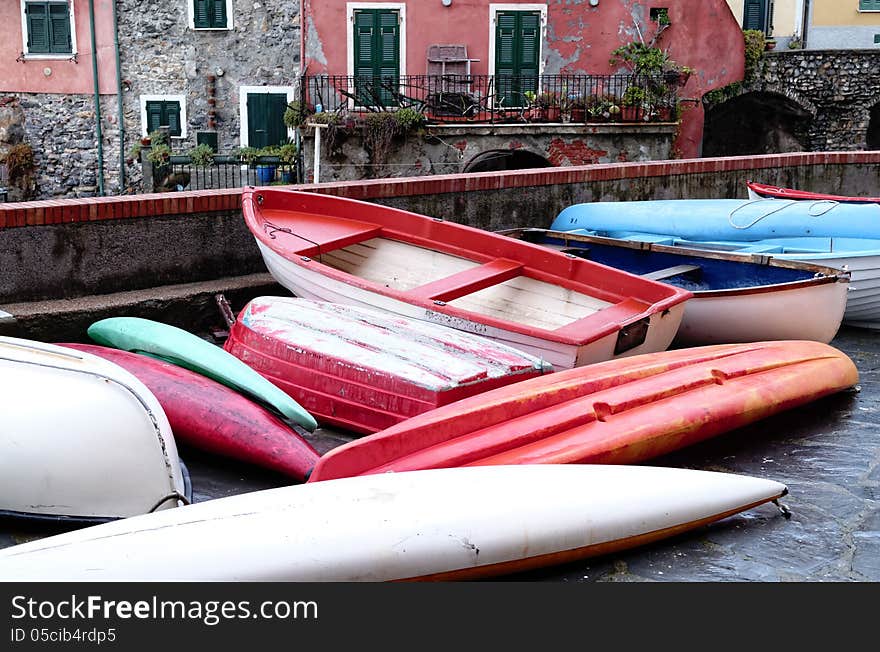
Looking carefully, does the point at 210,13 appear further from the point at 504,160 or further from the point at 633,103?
the point at 633,103

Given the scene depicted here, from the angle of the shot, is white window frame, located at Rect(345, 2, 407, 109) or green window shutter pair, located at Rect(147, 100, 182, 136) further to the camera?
green window shutter pair, located at Rect(147, 100, 182, 136)

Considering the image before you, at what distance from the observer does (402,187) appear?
23.0 ft

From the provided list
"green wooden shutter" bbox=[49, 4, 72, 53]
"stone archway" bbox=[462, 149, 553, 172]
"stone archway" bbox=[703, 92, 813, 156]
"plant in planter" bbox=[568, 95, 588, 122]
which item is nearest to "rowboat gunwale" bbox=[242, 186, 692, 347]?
"stone archway" bbox=[462, 149, 553, 172]

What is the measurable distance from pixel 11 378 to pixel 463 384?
72.5 inches

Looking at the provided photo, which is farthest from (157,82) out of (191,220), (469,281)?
(469,281)

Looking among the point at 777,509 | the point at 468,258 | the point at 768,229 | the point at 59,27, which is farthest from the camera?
the point at 59,27

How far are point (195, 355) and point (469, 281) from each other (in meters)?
1.63

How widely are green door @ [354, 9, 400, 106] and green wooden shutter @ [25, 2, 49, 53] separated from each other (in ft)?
24.1

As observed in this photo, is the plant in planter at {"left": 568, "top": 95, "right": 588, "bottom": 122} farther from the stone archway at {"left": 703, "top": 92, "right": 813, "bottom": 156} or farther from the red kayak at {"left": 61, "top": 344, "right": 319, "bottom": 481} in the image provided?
the red kayak at {"left": 61, "top": 344, "right": 319, "bottom": 481}

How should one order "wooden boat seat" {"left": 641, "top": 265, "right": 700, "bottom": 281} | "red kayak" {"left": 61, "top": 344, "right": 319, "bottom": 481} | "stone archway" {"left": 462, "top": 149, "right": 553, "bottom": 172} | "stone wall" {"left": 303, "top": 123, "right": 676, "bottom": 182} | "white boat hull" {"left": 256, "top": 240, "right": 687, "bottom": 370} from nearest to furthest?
"red kayak" {"left": 61, "top": 344, "right": 319, "bottom": 481}, "white boat hull" {"left": 256, "top": 240, "right": 687, "bottom": 370}, "wooden boat seat" {"left": 641, "top": 265, "right": 700, "bottom": 281}, "stone wall" {"left": 303, "top": 123, "right": 676, "bottom": 182}, "stone archway" {"left": 462, "top": 149, "right": 553, "bottom": 172}

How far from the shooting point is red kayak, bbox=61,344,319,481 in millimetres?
3928

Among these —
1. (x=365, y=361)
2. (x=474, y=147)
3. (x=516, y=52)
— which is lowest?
(x=365, y=361)

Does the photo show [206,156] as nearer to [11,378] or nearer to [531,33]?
[531,33]

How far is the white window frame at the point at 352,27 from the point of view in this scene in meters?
18.8
